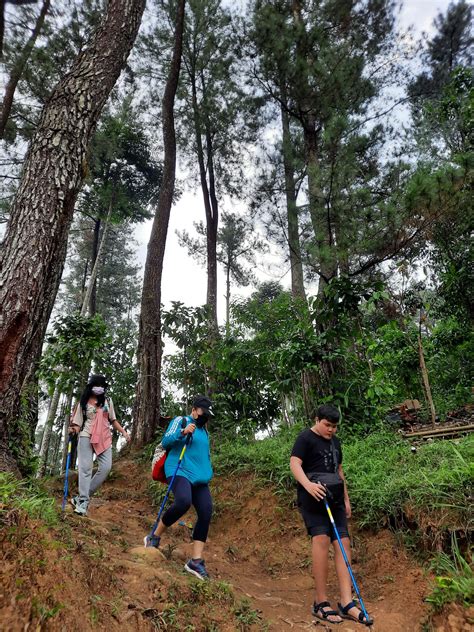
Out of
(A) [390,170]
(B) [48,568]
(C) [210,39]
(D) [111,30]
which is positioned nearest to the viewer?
(B) [48,568]

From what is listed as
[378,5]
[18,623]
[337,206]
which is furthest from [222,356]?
[378,5]

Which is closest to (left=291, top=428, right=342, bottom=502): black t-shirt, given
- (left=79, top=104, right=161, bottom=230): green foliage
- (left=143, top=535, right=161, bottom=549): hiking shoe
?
(left=143, top=535, right=161, bottom=549): hiking shoe

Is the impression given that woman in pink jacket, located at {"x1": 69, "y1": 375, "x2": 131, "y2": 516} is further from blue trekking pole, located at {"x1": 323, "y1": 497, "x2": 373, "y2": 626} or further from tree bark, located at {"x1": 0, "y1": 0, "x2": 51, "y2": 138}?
tree bark, located at {"x1": 0, "y1": 0, "x2": 51, "y2": 138}

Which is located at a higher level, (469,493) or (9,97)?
(9,97)

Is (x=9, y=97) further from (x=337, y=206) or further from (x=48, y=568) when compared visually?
(x=48, y=568)

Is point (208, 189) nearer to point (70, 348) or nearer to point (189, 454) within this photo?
point (70, 348)

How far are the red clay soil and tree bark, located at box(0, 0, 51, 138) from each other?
27.8 ft

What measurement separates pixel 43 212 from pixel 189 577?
125 inches

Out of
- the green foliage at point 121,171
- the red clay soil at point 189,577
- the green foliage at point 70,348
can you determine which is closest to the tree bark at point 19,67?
the green foliage at point 121,171

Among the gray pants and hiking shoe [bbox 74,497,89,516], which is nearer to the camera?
hiking shoe [bbox 74,497,89,516]

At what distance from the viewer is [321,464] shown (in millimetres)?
3385

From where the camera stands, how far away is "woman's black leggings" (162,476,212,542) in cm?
347

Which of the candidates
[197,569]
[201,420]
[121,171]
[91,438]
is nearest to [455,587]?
[197,569]

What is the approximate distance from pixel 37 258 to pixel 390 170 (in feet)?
21.9
